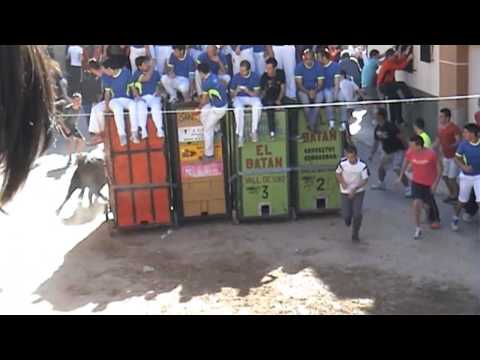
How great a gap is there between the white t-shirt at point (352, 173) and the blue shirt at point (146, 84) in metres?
1.97

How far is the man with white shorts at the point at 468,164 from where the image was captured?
677 centimetres

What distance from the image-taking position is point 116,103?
7156 mm

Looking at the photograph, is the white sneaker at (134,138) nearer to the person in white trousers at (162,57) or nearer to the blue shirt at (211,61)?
the person in white trousers at (162,57)

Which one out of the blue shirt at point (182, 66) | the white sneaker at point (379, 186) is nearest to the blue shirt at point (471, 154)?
the white sneaker at point (379, 186)

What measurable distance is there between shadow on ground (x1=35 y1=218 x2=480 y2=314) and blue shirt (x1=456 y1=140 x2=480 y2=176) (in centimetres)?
159

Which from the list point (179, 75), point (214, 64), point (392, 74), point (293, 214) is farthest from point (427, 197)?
point (392, 74)

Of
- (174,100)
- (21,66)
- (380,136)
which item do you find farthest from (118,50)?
(21,66)

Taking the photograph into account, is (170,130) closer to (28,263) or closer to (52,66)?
(28,263)

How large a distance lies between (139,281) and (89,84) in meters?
6.26

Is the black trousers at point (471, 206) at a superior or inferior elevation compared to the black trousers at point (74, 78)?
inferior

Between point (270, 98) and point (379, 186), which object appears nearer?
point (270, 98)

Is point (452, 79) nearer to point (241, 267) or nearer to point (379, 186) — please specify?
point (379, 186)

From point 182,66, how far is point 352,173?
2.14 meters

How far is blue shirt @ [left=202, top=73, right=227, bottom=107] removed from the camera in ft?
23.7
